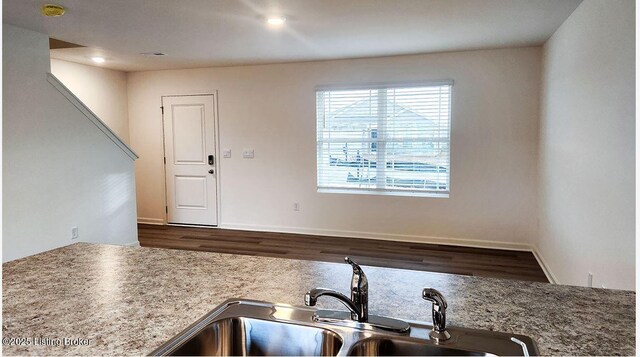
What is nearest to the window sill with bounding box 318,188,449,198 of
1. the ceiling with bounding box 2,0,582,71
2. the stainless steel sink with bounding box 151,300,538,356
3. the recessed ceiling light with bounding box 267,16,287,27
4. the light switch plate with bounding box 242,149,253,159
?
the light switch plate with bounding box 242,149,253,159

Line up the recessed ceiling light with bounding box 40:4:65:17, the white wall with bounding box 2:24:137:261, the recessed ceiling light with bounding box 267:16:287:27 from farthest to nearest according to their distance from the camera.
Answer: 1. the white wall with bounding box 2:24:137:261
2. the recessed ceiling light with bounding box 267:16:287:27
3. the recessed ceiling light with bounding box 40:4:65:17

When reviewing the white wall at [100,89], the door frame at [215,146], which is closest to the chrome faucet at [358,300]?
the door frame at [215,146]

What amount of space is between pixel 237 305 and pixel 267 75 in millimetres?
4865

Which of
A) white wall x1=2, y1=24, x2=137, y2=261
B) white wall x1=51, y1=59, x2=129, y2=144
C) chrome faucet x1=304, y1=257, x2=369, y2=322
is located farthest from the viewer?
white wall x1=51, y1=59, x2=129, y2=144

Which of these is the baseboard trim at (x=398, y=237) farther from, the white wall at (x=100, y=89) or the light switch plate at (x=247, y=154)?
the white wall at (x=100, y=89)

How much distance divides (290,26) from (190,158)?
3.14 metres

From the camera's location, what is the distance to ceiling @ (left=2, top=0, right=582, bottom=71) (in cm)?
323

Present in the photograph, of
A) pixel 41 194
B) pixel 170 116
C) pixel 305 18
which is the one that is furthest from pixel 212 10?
pixel 170 116

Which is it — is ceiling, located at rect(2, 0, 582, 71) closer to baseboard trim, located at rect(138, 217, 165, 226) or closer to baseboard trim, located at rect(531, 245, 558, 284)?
baseboard trim, located at rect(531, 245, 558, 284)

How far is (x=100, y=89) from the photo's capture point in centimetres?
594

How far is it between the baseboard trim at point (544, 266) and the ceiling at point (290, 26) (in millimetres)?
2207

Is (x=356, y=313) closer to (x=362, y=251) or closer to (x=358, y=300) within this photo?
(x=358, y=300)

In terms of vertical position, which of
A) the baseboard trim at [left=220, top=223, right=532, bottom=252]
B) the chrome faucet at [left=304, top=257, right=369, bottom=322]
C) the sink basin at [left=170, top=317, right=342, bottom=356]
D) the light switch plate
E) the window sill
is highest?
the light switch plate

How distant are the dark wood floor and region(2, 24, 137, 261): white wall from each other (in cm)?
104
